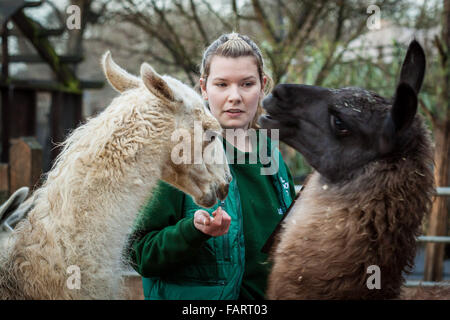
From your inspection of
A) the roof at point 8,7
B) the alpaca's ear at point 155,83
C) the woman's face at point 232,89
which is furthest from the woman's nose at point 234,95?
the roof at point 8,7

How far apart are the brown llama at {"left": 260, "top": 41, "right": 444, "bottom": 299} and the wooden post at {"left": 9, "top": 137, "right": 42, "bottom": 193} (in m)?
2.45

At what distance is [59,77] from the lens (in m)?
7.25

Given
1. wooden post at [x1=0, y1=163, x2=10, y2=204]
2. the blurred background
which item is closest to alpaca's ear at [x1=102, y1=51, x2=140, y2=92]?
wooden post at [x1=0, y1=163, x2=10, y2=204]

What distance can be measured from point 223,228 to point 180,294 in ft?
1.38

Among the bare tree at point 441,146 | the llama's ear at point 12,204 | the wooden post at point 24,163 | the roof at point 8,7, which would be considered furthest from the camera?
the bare tree at point 441,146

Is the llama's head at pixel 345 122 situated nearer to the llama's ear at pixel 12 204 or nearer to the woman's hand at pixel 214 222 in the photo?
the woman's hand at pixel 214 222

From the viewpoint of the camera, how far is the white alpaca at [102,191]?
1.72 m

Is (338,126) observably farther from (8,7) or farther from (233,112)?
(8,7)

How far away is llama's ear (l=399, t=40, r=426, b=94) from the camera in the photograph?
70.6 inches

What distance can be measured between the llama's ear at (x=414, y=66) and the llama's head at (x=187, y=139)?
2.55ft

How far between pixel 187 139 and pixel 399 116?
81 centimetres

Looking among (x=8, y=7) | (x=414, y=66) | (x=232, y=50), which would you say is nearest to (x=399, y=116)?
(x=414, y=66)
